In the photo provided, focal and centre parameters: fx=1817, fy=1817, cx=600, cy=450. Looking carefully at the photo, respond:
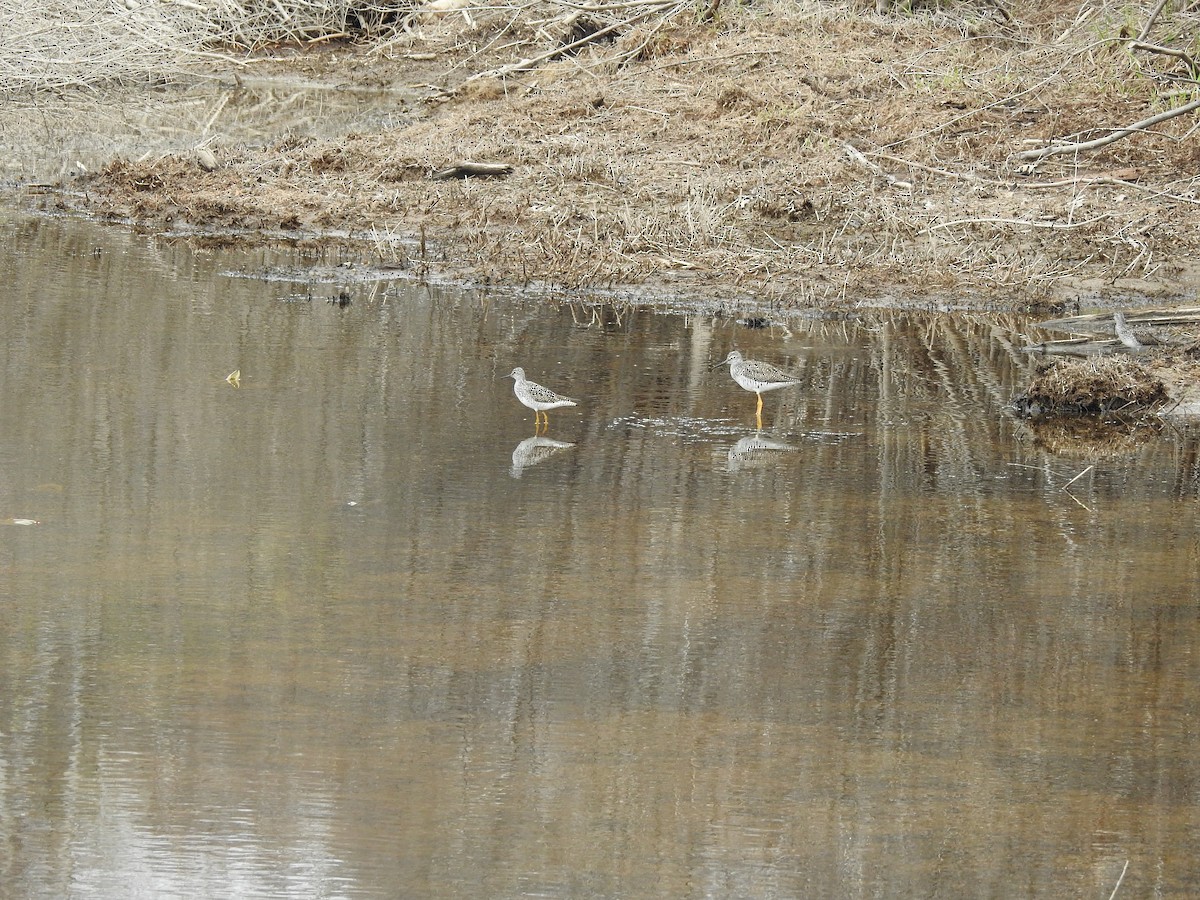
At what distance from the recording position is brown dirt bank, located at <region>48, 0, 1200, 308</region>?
1476 cm

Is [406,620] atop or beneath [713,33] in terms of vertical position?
beneath

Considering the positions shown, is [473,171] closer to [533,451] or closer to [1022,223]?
[1022,223]

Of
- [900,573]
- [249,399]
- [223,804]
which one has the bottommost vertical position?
[223,804]

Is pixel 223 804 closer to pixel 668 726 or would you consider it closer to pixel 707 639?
pixel 668 726

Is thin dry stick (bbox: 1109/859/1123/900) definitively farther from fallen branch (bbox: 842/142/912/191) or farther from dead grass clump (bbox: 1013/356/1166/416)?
fallen branch (bbox: 842/142/912/191)

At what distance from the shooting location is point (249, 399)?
991 cm

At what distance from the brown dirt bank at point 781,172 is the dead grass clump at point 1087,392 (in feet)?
11.4

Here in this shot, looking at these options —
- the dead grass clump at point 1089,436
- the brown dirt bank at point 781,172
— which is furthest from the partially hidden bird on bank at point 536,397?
the brown dirt bank at point 781,172

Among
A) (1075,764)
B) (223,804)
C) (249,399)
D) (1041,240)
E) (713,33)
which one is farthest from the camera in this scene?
(713,33)

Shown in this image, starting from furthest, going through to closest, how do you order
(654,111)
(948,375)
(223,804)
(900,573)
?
(654,111), (948,375), (900,573), (223,804)

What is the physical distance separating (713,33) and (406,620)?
17.0 m

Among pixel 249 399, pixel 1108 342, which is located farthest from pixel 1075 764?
pixel 1108 342

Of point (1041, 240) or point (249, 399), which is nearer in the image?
point (249, 399)

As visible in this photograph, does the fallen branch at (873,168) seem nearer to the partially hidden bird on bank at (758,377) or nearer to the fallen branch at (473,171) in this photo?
the fallen branch at (473,171)
